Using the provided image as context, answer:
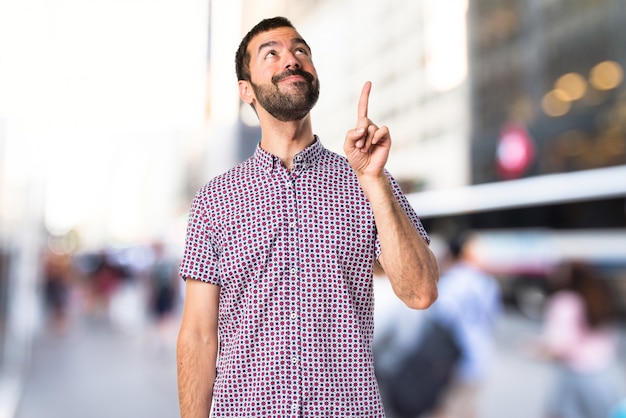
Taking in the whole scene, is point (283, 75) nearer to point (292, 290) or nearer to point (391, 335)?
point (292, 290)

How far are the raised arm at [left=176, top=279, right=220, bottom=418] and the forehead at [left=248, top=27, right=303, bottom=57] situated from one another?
0.45 metres

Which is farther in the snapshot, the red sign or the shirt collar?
the red sign

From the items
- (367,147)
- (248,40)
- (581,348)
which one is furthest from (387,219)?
(581,348)

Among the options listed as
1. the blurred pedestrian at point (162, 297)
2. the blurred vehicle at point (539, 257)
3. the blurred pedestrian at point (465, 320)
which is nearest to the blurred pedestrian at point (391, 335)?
the blurred pedestrian at point (465, 320)

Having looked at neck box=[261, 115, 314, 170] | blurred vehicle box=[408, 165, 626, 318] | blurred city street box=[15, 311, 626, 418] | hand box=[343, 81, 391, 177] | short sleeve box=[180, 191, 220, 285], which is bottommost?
blurred city street box=[15, 311, 626, 418]

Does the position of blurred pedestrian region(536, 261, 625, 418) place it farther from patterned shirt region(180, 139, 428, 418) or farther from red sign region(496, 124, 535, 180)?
red sign region(496, 124, 535, 180)

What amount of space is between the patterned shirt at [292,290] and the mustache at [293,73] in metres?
0.15

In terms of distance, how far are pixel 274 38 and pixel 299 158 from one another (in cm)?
23

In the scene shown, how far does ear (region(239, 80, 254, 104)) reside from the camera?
1353mm

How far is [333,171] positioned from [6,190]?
4855 mm

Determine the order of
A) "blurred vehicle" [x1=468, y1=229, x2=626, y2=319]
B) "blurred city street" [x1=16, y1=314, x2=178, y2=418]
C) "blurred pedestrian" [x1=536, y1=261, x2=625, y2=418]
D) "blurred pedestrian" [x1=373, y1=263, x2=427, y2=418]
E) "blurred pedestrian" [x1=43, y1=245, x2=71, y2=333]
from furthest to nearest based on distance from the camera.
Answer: "blurred pedestrian" [x1=43, y1=245, x2=71, y2=333] → "blurred vehicle" [x1=468, y1=229, x2=626, y2=319] → "blurred city street" [x1=16, y1=314, x2=178, y2=418] → "blurred pedestrian" [x1=536, y1=261, x2=625, y2=418] → "blurred pedestrian" [x1=373, y1=263, x2=427, y2=418]

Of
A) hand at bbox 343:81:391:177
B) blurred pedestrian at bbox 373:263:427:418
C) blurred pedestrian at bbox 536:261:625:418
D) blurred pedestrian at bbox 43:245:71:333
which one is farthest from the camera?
blurred pedestrian at bbox 43:245:71:333

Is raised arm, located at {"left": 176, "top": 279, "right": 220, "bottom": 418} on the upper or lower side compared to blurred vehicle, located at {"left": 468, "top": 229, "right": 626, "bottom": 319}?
lower

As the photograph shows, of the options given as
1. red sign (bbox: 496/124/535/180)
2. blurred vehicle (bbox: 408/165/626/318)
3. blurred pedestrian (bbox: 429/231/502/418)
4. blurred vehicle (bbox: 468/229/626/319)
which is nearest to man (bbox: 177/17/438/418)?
blurred pedestrian (bbox: 429/231/502/418)
